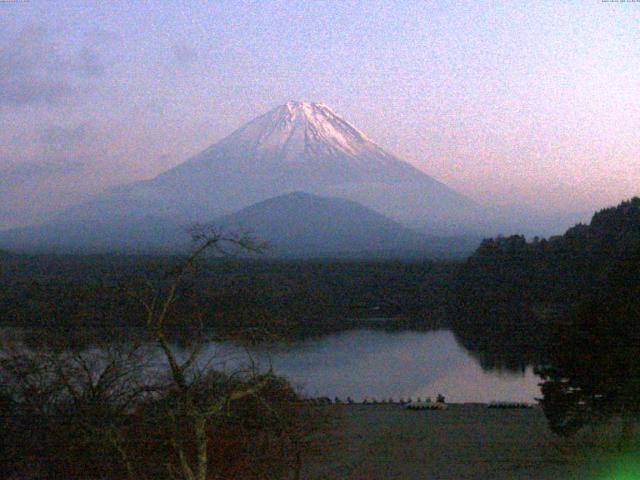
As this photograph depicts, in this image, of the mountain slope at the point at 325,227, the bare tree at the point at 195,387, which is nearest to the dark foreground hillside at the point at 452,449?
the bare tree at the point at 195,387

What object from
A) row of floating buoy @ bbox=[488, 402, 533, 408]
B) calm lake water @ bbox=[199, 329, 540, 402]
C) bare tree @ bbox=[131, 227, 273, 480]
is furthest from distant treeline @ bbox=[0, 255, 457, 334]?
bare tree @ bbox=[131, 227, 273, 480]

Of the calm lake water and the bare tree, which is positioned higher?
the bare tree

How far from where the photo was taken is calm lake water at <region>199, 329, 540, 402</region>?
1712 centimetres

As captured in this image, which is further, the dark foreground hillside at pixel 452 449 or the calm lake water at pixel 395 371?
the calm lake water at pixel 395 371

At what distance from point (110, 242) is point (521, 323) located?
40257 mm

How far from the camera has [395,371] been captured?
19938 mm

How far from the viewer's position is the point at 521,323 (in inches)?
1153

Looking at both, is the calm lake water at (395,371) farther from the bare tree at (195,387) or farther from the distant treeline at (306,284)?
the bare tree at (195,387)

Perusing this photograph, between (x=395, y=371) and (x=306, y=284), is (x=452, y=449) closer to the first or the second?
(x=395, y=371)

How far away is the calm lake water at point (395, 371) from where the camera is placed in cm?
1712

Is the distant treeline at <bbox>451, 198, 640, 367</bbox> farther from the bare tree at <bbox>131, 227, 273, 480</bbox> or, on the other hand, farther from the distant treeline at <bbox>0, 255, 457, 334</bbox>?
the bare tree at <bbox>131, 227, 273, 480</bbox>

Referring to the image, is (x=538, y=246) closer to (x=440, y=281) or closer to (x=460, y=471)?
(x=440, y=281)

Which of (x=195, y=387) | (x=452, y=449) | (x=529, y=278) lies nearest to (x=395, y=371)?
(x=452, y=449)

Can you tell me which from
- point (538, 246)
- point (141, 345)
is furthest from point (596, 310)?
point (538, 246)
